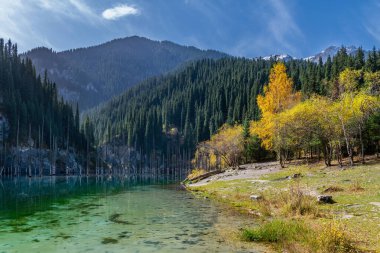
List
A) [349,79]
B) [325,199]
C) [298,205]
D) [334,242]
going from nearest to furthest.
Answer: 1. [334,242]
2. [298,205]
3. [325,199]
4. [349,79]

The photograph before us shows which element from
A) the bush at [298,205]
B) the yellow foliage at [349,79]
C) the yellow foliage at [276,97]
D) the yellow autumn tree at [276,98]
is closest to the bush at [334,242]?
the bush at [298,205]

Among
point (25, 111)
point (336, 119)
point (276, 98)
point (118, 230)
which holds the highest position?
point (25, 111)

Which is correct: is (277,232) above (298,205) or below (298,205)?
below

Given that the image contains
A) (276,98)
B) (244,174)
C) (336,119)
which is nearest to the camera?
(336,119)

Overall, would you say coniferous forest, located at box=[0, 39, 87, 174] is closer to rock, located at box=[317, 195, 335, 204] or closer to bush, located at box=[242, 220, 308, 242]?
rock, located at box=[317, 195, 335, 204]

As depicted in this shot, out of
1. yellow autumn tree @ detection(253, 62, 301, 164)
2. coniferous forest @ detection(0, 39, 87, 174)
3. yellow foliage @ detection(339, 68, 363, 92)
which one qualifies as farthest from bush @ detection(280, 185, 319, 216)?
coniferous forest @ detection(0, 39, 87, 174)

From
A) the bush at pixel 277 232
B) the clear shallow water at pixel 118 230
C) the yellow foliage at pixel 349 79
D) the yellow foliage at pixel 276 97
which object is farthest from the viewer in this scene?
the yellow foliage at pixel 276 97

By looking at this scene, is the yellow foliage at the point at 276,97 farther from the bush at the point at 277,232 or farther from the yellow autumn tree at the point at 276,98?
the bush at the point at 277,232

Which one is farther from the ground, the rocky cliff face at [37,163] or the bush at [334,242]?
the rocky cliff face at [37,163]

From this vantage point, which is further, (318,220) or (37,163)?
(37,163)

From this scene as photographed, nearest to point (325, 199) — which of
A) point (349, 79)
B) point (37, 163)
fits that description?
point (349, 79)

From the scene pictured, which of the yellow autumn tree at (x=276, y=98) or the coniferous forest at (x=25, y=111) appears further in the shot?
the coniferous forest at (x=25, y=111)

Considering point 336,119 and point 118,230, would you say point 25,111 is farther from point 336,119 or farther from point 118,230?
point 118,230

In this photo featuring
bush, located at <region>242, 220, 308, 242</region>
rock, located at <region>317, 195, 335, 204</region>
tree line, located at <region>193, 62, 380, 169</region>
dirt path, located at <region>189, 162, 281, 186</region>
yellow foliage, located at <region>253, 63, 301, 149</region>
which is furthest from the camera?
yellow foliage, located at <region>253, 63, 301, 149</region>
